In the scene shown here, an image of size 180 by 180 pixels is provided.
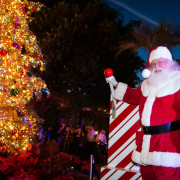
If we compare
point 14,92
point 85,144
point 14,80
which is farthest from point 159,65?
point 85,144

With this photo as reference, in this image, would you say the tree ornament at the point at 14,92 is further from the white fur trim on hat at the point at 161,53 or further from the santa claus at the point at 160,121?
the white fur trim on hat at the point at 161,53

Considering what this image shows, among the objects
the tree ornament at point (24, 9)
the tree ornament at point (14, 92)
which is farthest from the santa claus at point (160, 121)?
the tree ornament at point (24, 9)

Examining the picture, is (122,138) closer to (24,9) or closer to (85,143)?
(24,9)

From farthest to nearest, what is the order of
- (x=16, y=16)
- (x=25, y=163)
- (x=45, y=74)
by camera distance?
(x=45, y=74) < (x=16, y=16) < (x=25, y=163)

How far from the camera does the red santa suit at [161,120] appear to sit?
9.19ft

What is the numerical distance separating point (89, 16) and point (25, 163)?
6.78 m

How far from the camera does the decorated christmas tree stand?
602cm

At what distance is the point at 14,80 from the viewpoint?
6344mm

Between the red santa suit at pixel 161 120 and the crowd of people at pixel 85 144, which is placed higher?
the crowd of people at pixel 85 144

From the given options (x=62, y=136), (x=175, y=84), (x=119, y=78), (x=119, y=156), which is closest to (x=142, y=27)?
(x=175, y=84)

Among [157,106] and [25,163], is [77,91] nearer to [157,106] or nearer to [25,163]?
[25,163]

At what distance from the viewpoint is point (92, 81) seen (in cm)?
1062

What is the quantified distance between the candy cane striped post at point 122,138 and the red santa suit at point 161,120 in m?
0.50

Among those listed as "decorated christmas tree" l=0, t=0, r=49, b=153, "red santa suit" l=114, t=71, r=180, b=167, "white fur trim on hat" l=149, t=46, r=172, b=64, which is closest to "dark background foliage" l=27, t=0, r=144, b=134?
"decorated christmas tree" l=0, t=0, r=49, b=153
